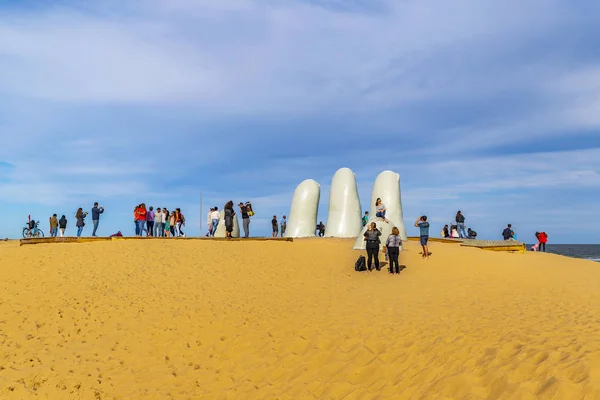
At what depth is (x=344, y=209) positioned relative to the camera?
101 feet

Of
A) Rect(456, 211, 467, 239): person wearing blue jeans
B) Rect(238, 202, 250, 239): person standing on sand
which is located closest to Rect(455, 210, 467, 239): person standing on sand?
Rect(456, 211, 467, 239): person wearing blue jeans

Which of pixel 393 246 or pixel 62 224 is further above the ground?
pixel 62 224

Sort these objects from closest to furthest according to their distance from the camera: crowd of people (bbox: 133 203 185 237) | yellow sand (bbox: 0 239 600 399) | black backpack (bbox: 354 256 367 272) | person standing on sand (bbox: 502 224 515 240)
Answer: yellow sand (bbox: 0 239 600 399), black backpack (bbox: 354 256 367 272), crowd of people (bbox: 133 203 185 237), person standing on sand (bbox: 502 224 515 240)

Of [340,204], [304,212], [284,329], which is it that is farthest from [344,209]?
[284,329]

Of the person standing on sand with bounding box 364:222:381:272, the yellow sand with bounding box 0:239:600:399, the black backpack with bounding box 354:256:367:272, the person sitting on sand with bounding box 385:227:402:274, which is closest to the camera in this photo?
the yellow sand with bounding box 0:239:600:399

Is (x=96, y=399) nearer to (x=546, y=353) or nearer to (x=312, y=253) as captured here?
(x=546, y=353)

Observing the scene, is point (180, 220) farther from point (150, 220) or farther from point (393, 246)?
point (393, 246)

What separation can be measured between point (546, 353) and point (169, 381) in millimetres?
6491

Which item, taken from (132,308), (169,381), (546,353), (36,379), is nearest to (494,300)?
(546,353)

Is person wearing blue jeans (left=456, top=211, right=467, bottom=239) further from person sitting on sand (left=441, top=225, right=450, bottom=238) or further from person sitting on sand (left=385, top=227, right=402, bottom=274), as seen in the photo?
person sitting on sand (left=385, top=227, right=402, bottom=274)

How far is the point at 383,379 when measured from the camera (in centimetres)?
806

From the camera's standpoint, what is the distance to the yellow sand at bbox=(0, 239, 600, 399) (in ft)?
25.7

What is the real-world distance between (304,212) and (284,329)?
2012 cm

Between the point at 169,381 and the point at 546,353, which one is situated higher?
the point at 546,353
